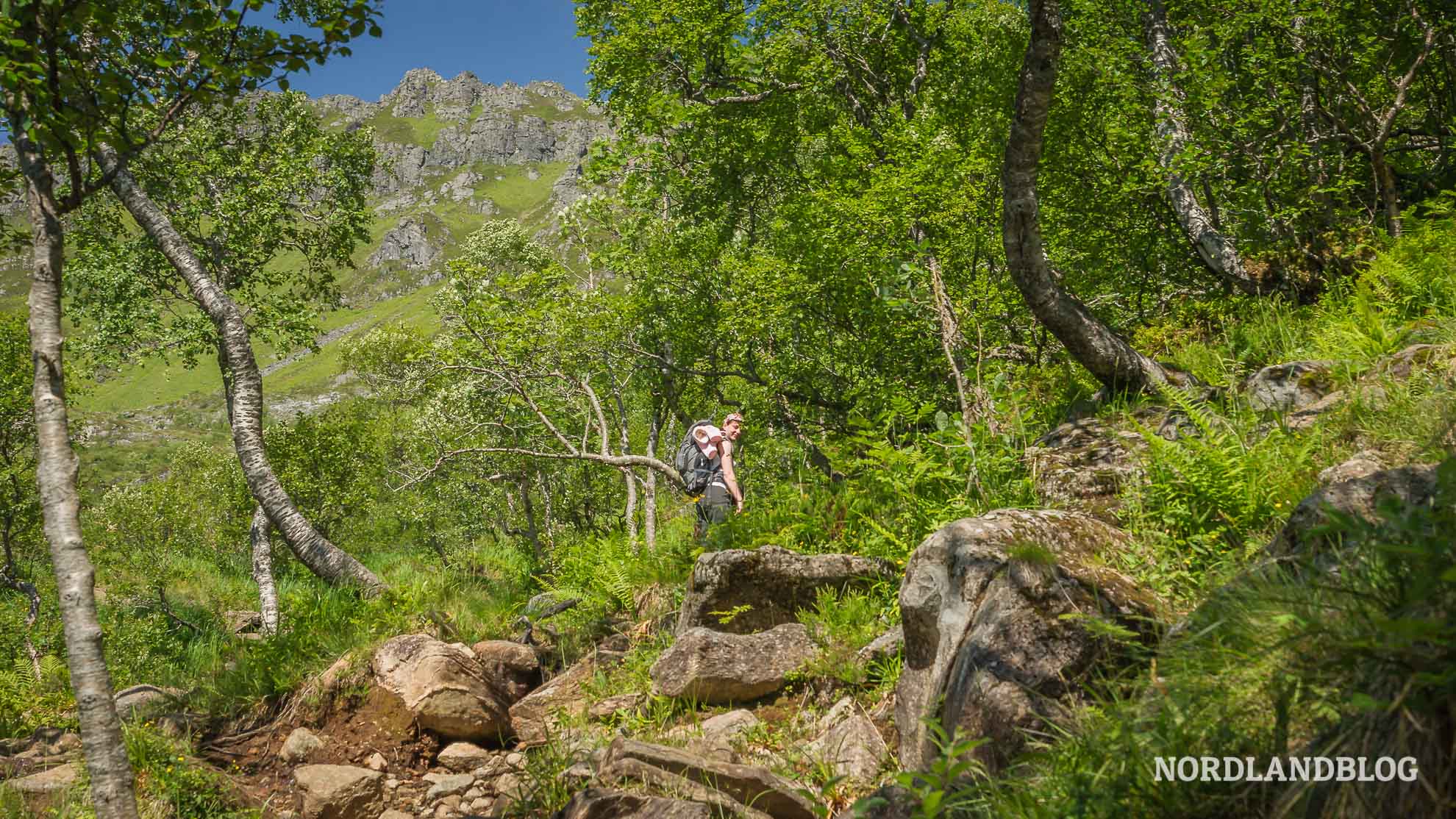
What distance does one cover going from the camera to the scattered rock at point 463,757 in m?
6.16

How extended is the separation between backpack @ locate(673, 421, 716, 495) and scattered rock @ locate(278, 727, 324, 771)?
5600mm

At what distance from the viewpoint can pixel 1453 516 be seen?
221 centimetres

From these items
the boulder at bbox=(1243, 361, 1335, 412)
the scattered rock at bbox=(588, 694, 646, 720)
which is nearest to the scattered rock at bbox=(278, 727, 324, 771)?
the scattered rock at bbox=(588, 694, 646, 720)

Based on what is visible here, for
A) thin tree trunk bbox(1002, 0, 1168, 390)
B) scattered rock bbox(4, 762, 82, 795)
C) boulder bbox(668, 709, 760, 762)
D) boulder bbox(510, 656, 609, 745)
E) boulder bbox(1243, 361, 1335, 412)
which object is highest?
thin tree trunk bbox(1002, 0, 1168, 390)

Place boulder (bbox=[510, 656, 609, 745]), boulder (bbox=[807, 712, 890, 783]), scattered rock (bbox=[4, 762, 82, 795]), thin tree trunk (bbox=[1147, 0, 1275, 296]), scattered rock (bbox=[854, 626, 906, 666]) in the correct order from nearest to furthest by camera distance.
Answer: boulder (bbox=[807, 712, 890, 783]) < scattered rock (bbox=[4, 762, 82, 795]) < scattered rock (bbox=[854, 626, 906, 666]) < boulder (bbox=[510, 656, 609, 745]) < thin tree trunk (bbox=[1147, 0, 1275, 296])

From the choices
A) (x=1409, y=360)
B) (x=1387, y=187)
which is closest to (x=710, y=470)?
(x=1409, y=360)

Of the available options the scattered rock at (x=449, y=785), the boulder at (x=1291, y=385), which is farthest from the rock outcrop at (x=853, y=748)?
the boulder at (x=1291, y=385)

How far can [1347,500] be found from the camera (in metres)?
3.08

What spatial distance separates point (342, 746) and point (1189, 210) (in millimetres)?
11199

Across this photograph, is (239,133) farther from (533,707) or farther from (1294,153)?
(1294,153)

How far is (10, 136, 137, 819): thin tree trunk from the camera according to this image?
13.4 feet

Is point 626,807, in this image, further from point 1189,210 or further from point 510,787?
point 1189,210

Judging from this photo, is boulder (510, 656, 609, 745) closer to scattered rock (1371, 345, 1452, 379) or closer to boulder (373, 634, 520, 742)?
boulder (373, 634, 520, 742)

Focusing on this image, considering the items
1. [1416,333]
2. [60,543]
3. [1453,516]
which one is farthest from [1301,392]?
[60,543]
